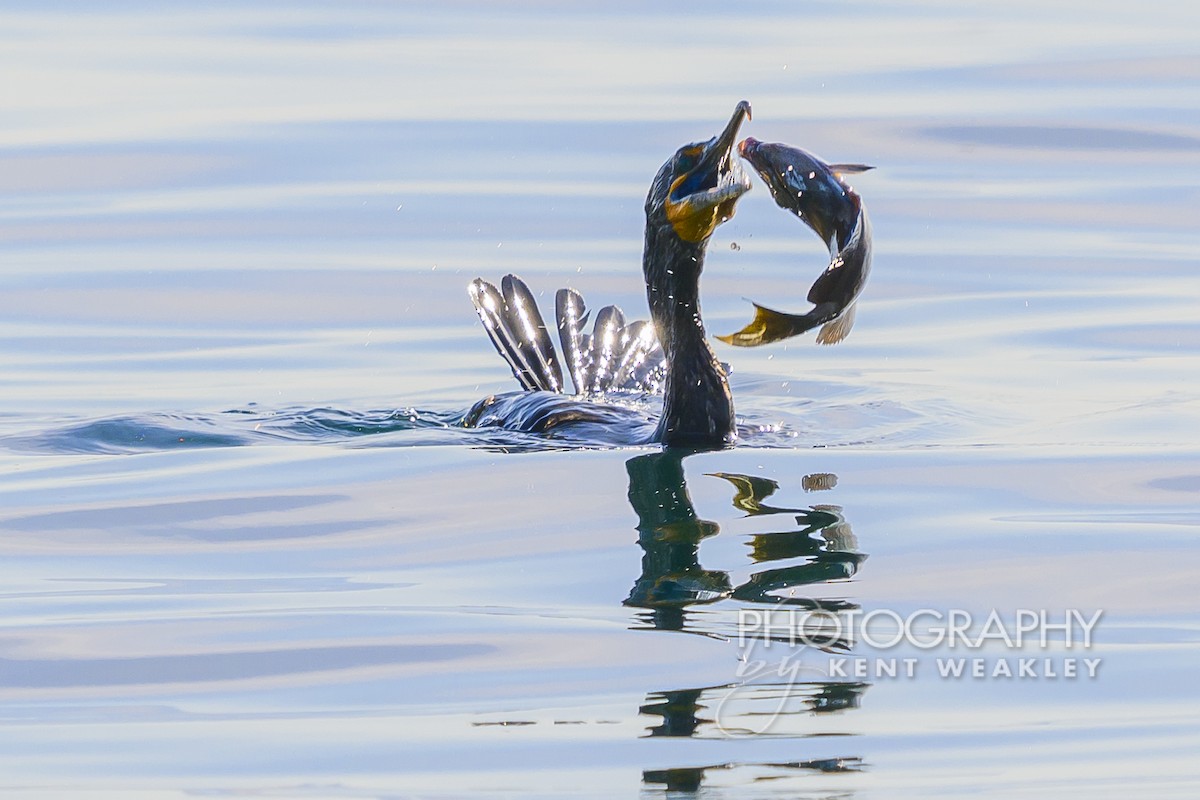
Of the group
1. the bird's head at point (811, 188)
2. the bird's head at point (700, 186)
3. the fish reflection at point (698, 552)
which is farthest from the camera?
the bird's head at point (700, 186)

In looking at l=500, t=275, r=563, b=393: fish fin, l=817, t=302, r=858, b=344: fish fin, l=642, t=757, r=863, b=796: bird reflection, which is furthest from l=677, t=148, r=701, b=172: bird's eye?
l=642, t=757, r=863, b=796: bird reflection

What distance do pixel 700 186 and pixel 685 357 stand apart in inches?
31.9

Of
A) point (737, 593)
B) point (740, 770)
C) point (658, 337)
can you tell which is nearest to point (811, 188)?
point (658, 337)

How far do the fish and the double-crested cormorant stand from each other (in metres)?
0.12

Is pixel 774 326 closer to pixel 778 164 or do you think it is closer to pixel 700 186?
pixel 778 164

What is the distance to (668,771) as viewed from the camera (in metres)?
3.76

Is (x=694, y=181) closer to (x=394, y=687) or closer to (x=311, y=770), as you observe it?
(x=394, y=687)

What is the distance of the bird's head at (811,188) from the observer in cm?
607

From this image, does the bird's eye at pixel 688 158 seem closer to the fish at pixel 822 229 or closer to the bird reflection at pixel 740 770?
the fish at pixel 822 229

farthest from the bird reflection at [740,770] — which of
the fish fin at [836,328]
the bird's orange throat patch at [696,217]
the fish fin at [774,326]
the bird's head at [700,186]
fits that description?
the bird's orange throat patch at [696,217]

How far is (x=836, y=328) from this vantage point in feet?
20.5

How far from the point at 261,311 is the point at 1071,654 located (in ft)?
21.2

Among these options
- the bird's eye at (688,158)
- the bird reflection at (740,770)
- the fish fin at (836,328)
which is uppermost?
the bird's eye at (688,158)

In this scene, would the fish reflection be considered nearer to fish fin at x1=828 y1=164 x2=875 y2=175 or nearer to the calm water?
the calm water
